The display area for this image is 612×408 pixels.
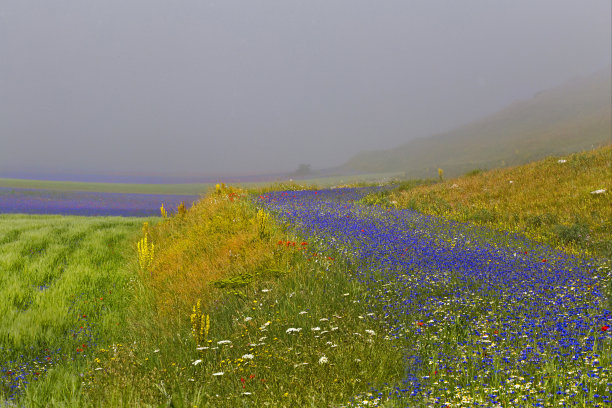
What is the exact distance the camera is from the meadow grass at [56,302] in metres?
5.20

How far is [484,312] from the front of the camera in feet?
17.7

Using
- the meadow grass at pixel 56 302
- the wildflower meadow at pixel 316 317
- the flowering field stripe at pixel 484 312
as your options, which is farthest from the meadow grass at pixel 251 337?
the meadow grass at pixel 56 302

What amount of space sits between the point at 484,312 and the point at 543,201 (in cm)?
1028

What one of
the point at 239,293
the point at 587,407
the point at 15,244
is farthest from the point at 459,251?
the point at 15,244

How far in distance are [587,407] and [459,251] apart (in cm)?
486

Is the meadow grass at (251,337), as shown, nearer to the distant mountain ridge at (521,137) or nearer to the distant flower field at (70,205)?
the distant flower field at (70,205)

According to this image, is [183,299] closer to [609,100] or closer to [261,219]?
[261,219]

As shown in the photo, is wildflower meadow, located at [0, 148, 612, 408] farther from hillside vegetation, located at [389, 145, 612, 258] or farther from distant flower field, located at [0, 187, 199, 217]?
distant flower field, located at [0, 187, 199, 217]

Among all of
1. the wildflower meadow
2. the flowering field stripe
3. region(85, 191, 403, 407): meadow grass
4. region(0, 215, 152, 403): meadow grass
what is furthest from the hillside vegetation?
region(0, 215, 152, 403): meadow grass

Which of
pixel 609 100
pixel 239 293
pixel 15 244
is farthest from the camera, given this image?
pixel 609 100

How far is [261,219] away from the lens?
9.11m

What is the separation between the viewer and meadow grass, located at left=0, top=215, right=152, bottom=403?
5.20 metres

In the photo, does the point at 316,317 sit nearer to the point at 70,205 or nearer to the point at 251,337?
the point at 251,337

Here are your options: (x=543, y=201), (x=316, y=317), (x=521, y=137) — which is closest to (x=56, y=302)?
(x=316, y=317)
